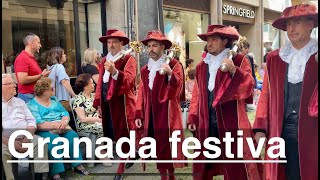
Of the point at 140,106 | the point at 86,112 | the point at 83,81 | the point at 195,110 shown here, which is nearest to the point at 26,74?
the point at 83,81

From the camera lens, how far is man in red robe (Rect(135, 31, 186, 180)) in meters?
3.26

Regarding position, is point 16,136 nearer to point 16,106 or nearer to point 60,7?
point 16,106

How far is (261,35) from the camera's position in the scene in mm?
13031

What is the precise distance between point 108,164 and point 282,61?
7.96ft

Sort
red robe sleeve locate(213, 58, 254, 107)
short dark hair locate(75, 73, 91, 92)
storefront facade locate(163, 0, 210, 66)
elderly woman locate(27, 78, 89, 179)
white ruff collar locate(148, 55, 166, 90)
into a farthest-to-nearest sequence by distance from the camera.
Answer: storefront facade locate(163, 0, 210, 66) → short dark hair locate(75, 73, 91, 92) → elderly woman locate(27, 78, 89, 179) → white ruff collar locate(148, 55, 166, 90) → red robe sleeve locate(213, 58, 254, 107)

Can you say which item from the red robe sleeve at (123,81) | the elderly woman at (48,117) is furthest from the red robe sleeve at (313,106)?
the elderly woman at (48,117)

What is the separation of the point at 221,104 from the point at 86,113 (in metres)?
1.86

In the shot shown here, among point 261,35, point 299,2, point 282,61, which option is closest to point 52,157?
point 282,61

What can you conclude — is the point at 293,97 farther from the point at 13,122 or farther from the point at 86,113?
the point at 86,113

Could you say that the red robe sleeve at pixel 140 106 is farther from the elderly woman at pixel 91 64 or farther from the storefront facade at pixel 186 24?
the storefront facade at pixel 186 24

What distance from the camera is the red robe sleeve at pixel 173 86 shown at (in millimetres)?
3171

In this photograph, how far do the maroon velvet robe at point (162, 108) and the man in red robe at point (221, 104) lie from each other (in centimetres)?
32

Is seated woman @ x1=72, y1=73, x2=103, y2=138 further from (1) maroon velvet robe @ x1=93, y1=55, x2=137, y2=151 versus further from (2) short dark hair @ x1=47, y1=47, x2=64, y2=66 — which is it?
(2) short dark hair @ x1=47, y1=47, x2=64, y2=66

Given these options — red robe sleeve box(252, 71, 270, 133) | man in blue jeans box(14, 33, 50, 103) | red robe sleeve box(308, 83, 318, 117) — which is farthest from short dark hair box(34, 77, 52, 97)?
red robe sleeve box(308, 83, 318, 117)
